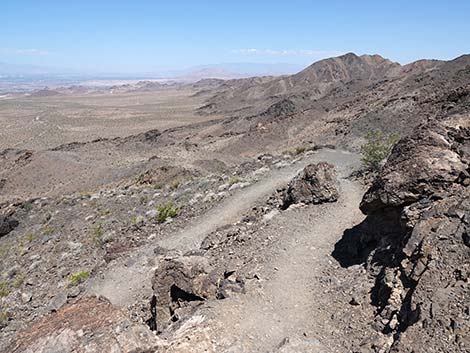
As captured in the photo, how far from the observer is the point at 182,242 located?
42.8 feet

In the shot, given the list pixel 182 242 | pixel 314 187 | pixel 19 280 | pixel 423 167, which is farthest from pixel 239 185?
pixel 423 167

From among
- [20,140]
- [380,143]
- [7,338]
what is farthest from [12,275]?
[20,140]

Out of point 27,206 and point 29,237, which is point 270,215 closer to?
point 29,237

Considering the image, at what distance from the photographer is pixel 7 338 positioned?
1045 cm

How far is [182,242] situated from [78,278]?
2819 millimetres

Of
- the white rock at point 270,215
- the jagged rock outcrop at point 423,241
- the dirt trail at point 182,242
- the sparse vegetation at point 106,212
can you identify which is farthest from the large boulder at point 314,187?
the sparse vegetation at point 106,212

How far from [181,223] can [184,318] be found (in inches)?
259

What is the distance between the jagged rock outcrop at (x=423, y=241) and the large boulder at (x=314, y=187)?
2589mm

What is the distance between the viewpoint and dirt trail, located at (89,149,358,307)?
11.1 metres

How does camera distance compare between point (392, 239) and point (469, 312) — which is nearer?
point (469, 312)

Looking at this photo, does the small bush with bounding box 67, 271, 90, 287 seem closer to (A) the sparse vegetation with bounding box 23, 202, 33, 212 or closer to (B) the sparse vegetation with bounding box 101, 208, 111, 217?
(B) the sparse vegetation with bounding box 101, 208, 111, 217

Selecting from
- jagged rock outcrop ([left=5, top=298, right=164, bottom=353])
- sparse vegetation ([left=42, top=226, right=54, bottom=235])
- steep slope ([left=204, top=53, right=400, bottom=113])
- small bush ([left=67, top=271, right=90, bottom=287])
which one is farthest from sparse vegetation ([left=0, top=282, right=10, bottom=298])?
steep slope ([left=204, top=53, right=400, bottom=113])

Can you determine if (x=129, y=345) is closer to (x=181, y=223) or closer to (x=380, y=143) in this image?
(x=181, y=223)

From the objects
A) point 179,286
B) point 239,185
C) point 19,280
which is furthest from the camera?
point 239,185
